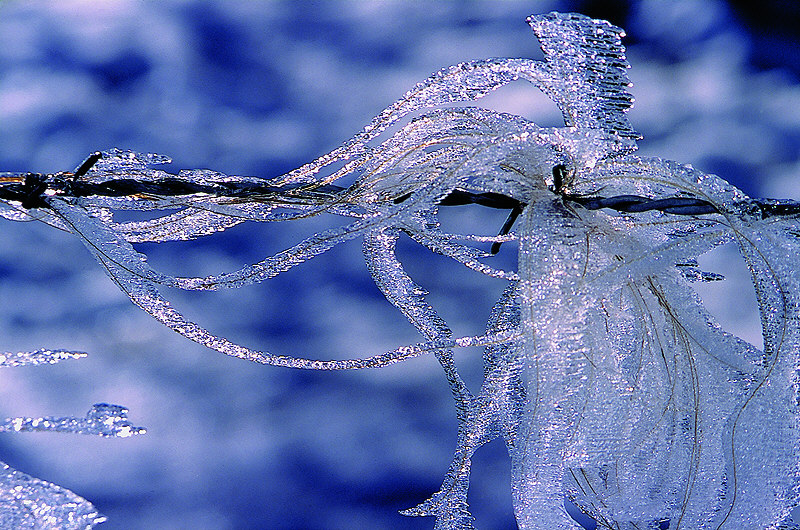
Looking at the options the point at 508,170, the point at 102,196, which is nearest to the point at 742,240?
the point at 508,170

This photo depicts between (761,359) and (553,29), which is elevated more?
(553,29)

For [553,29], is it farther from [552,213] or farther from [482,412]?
[482,412]

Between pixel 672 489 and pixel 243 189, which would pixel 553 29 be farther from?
pixel 672 489

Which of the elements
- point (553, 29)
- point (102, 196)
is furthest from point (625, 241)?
point (102, 196)

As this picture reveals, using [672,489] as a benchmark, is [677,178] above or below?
above

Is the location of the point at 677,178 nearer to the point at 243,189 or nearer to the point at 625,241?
the point at 625,241

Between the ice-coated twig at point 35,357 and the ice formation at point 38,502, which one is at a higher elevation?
the ice-coated twig at point 35,357

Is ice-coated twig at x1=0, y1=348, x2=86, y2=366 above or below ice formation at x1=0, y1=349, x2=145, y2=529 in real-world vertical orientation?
above

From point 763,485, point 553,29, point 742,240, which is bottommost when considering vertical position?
point 763,485
